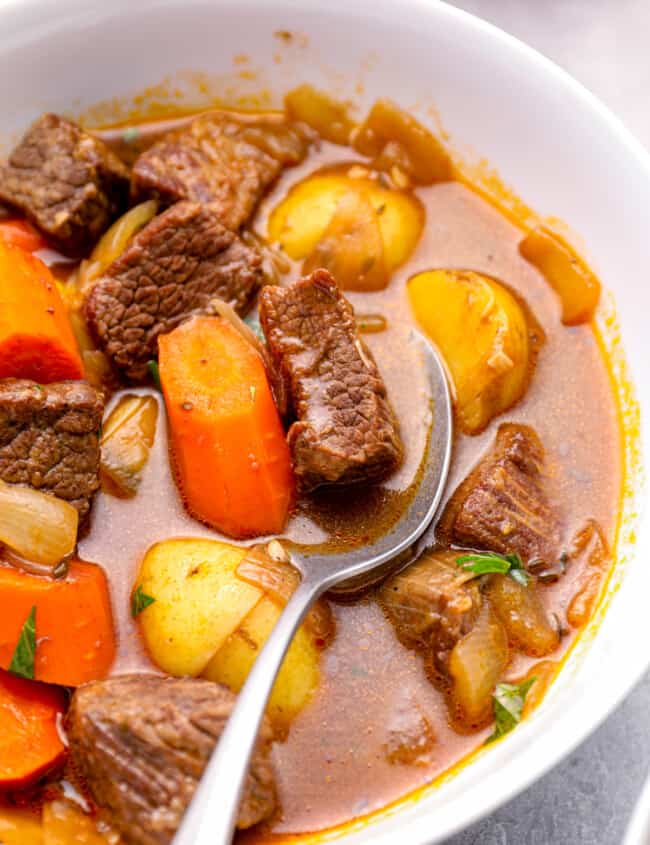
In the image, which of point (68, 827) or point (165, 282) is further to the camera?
point (165, 282)

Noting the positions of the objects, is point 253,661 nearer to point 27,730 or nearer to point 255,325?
point 27,730

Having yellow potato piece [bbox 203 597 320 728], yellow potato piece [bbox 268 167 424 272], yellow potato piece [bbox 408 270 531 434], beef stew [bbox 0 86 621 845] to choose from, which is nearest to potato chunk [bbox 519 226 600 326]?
beef stew [bbox 0 86 621 845]

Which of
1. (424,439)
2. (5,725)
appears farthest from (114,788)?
(424,439)

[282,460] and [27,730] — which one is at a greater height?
[282,460]

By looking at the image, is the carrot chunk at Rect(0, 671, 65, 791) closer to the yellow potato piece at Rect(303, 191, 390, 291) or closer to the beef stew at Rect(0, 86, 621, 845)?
the beef stew at Rect(0, 86, 621, 845)

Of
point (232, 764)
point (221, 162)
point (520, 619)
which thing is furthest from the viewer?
point (221, 162)

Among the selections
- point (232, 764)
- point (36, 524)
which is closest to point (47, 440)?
point (36, 524)

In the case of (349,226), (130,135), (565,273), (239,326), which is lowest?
(239,326)
